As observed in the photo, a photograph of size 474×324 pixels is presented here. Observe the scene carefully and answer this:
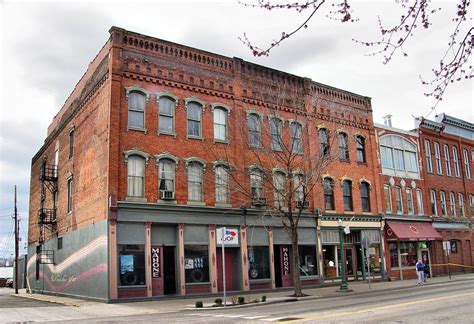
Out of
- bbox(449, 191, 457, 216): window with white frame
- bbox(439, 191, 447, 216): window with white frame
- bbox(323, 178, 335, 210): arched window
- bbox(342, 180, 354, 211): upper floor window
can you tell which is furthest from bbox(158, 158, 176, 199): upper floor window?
bbox(449, 191, 457, 216): window with white frame

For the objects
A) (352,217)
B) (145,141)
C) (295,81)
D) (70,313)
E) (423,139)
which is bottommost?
(70,313)

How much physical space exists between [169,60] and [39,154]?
19998 mm

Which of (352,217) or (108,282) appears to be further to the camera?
(352,217)

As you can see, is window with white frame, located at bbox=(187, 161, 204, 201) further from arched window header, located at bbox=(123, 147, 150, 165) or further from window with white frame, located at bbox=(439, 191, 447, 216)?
window with white frame, located at bbox=(439, 191, 447, 216)

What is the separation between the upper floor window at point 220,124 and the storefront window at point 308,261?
8.29 meters

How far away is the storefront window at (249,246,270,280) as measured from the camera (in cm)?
2658

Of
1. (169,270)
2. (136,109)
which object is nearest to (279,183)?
(169,270)

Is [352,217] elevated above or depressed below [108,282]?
above

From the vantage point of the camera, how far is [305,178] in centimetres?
2400

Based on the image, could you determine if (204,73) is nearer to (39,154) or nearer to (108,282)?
(108,282)

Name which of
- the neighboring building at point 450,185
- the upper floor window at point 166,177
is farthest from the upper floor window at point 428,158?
the upper floor window at point 166,177

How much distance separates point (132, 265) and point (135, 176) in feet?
13.8

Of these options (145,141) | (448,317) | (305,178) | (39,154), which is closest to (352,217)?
(305,178)

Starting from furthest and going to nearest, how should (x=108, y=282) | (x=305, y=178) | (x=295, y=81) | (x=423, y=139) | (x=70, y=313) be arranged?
(x=423, y=139) → (x=295, y=81) → (x=305, y=178) → (x=108, y=282) → (x=70, y=313)
